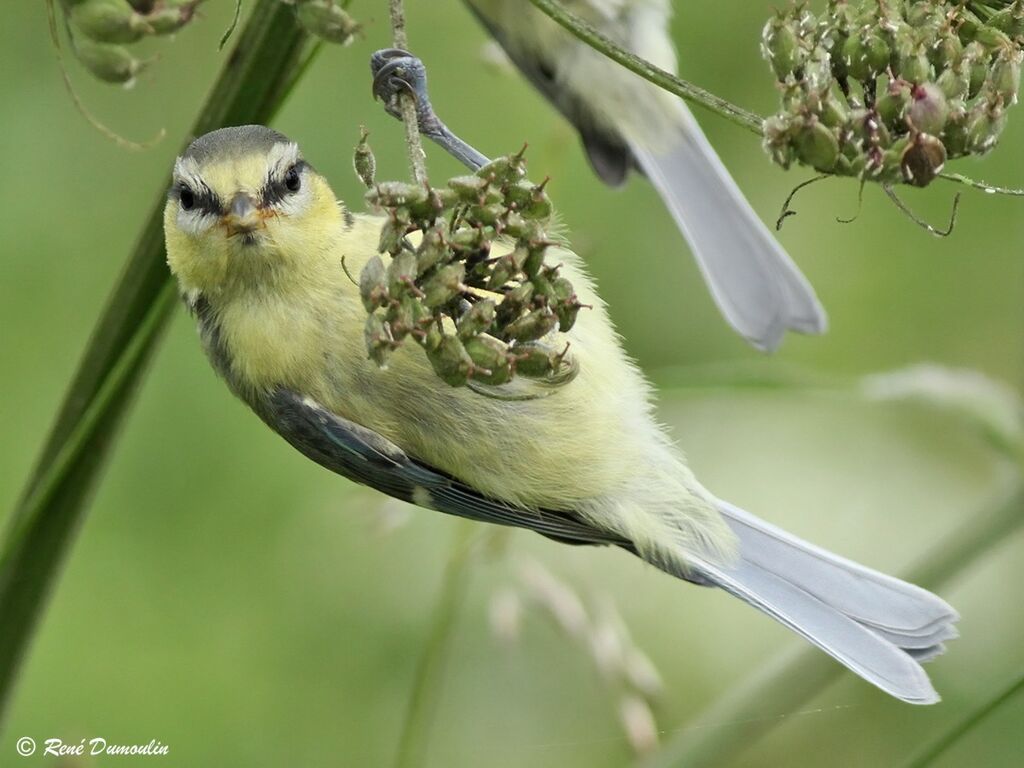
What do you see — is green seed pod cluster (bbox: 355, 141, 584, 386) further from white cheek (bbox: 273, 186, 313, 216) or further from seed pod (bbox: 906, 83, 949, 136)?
white cheek (bbox: 273, 186, 313, 216)

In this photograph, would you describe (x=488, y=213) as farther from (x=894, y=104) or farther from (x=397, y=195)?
(x=894, y=104)

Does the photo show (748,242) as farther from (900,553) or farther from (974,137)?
(974,137)

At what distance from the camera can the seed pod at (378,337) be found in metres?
1.42

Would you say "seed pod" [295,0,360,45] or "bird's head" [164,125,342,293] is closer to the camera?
"seed pod" [295,0,360,45]

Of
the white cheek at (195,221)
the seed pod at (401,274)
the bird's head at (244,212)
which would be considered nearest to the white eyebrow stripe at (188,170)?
the bird's head at (244,212)

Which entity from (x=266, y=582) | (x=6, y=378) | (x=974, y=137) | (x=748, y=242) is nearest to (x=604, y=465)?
(x=748, y=242)

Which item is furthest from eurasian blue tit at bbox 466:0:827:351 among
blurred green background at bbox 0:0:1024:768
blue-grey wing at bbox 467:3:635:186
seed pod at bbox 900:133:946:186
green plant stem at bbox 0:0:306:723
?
seed pod at bbox 900:133:946:186

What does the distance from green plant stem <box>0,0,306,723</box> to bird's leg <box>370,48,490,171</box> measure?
0.49 ft

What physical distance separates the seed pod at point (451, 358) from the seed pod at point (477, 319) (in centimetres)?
1

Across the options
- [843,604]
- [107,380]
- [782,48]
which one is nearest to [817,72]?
A: [782,48]

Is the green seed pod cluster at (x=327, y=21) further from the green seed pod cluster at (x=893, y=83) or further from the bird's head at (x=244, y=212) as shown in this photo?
the bird's head at (x=244, y=212)

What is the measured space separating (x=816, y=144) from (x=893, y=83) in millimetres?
123

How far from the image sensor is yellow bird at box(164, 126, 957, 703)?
226cm

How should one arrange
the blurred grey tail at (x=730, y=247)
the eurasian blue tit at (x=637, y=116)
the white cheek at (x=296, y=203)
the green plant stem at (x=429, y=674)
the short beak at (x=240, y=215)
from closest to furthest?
the short beak at (x=240, y=215), the white cheek at (x=296, y=203), the green plant stem at (x=429, y=674), the blurred grey tail at (x=730, y=247), the eurasian blue tit at (x=637, y=116)
